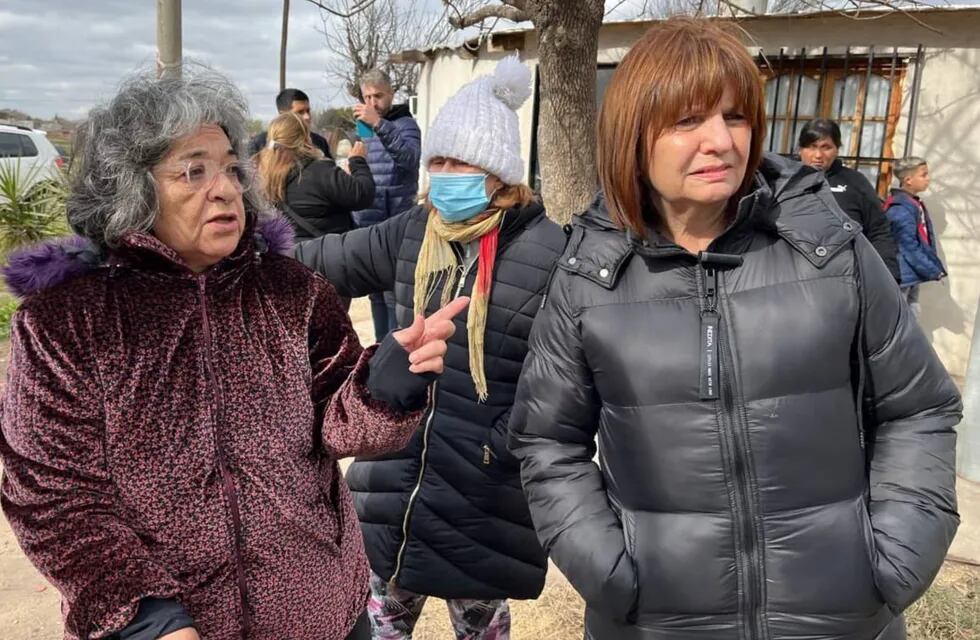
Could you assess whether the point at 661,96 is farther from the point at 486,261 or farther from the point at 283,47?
the point at 283,47

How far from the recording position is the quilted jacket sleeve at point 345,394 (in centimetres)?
158

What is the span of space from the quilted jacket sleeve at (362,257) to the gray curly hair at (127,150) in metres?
0.85

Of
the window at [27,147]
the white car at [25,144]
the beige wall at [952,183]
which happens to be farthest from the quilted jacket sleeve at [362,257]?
the window at [27,147]

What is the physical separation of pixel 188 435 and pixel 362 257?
3.31 feet

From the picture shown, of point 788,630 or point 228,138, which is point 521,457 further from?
point 228,138

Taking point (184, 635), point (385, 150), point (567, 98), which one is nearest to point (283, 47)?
point (385, 150)

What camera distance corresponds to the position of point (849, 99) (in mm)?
6434

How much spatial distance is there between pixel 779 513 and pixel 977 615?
2074mm

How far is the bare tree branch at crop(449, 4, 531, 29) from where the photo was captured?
5.26 m

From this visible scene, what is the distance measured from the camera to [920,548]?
1411mm

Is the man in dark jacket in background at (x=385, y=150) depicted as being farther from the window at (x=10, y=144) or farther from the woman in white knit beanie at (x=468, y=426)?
the window at (x=10, y=144)

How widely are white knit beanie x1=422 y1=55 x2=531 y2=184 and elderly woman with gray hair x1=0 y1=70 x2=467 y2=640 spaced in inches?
28.6

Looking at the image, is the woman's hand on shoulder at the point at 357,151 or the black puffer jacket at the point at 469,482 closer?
the black puffer jacket at the point at 469,482

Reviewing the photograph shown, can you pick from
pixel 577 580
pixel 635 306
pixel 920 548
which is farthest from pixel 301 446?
pixel 920 548
